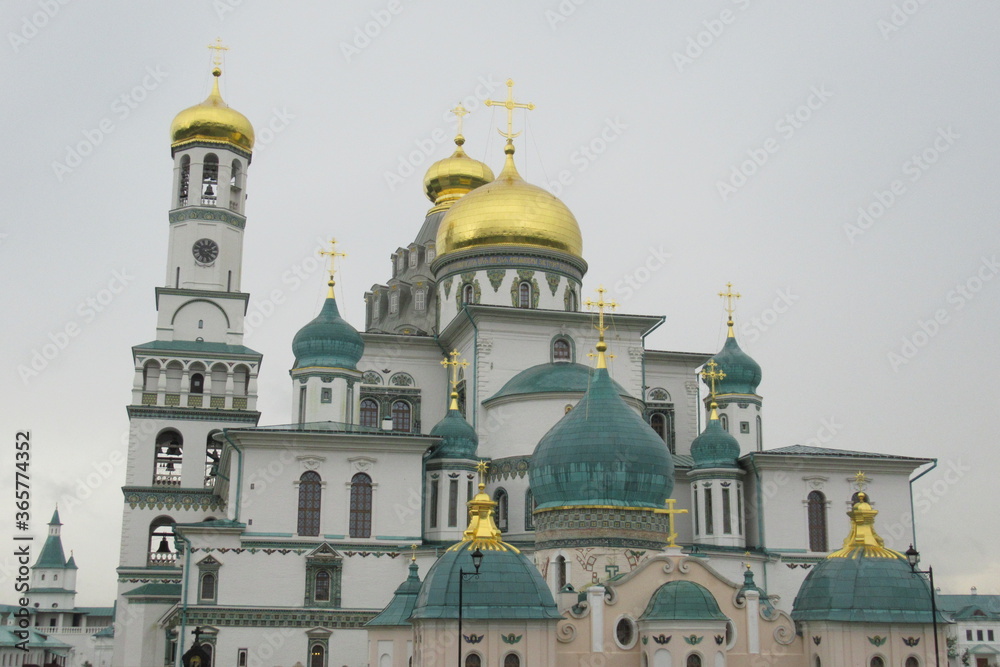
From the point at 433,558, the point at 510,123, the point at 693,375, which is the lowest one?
the point at 433,558

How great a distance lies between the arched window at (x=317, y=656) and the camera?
108 ft

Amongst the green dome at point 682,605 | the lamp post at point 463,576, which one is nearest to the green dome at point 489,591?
the lamp post at point 463,576

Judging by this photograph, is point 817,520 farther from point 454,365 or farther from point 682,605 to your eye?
point 682,605

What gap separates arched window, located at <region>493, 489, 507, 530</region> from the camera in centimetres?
3550

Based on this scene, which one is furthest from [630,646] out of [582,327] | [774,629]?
[582,327]

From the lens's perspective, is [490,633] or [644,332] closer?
[490,633]

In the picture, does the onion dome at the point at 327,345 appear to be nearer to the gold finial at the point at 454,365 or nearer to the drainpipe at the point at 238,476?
the gold finial at the point at 454,365

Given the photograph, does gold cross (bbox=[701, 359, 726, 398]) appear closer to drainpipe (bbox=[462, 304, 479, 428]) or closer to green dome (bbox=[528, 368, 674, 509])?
drainpipe (bbox=[462, 304, 479, 428])

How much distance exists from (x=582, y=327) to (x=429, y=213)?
14818 mm

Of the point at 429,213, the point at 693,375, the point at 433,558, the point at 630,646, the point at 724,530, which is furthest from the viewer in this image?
the point at 429,213

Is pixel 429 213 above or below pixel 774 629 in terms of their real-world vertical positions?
above

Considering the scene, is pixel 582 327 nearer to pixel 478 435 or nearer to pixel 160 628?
pixel 478 435

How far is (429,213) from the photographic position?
5247cm

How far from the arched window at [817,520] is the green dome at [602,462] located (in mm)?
10089
